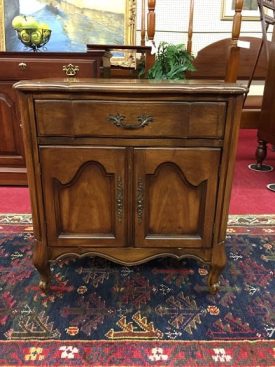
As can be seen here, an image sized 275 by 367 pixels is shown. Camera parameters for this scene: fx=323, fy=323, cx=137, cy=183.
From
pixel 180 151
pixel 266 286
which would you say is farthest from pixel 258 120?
pixel 180 151

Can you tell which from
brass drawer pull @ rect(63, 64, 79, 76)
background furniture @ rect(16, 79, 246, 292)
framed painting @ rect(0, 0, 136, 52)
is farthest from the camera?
framed painting @ rect(0, 0, 136, 52)

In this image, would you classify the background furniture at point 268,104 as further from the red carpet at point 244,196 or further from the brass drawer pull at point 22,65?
the brass drawer pull at point 22,65

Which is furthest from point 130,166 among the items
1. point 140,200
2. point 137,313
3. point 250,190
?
point 250,190

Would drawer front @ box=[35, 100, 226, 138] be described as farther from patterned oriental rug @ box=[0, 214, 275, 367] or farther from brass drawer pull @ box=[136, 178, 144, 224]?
patterned oriental rug @ box=[0, 214, 275, 367]

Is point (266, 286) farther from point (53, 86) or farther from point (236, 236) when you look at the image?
point (53, 86)

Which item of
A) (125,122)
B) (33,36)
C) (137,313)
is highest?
(33,36)

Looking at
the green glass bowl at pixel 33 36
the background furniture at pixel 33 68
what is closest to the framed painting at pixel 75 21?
the green glass bowl at pixel 33 36

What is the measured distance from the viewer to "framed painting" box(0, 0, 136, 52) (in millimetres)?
2545

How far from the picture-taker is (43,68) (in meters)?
1.98

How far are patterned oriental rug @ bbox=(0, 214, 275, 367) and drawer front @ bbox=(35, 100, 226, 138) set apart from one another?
0.63 meters

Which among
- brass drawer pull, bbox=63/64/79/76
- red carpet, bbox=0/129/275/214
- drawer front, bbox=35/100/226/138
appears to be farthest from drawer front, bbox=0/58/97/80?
drawer front, bbox=35/100/226/138

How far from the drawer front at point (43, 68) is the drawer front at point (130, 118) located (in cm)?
106

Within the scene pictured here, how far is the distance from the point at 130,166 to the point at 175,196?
0.19m

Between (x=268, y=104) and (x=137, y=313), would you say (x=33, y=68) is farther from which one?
(x=268, y=104)
